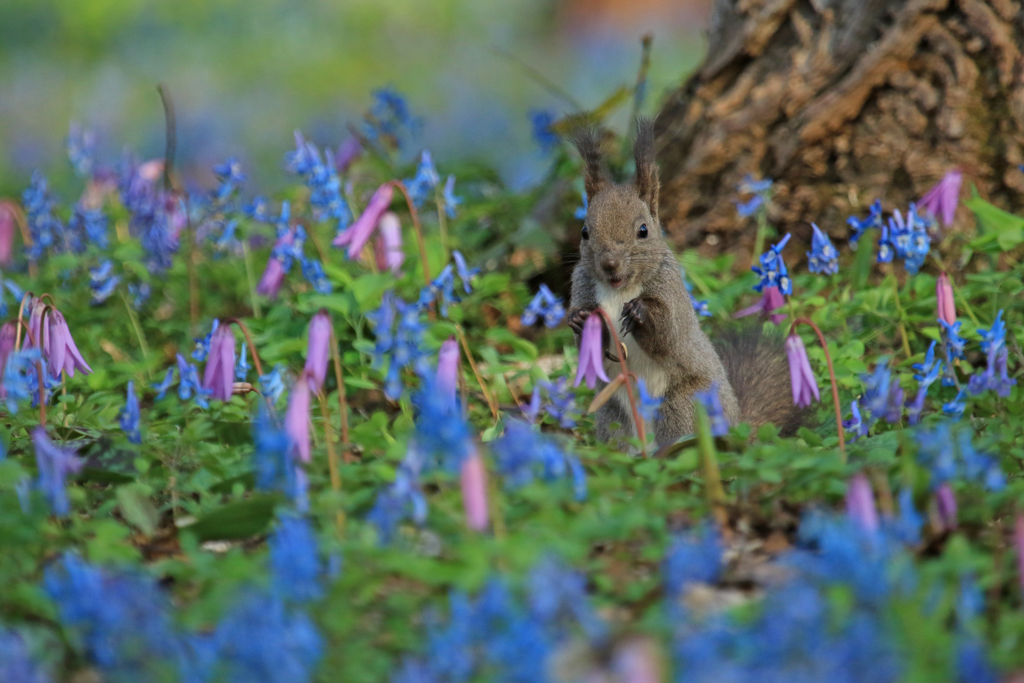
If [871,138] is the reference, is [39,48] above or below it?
above

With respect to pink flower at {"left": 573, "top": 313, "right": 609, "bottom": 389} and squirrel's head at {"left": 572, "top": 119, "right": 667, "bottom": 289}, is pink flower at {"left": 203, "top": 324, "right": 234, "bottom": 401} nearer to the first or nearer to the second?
pink flower at {"left": 573, "top": 313, "right": 609, "bottom": 389}

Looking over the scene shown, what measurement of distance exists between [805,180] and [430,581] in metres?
3.64

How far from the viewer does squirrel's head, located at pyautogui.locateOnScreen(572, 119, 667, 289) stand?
3.66 meters

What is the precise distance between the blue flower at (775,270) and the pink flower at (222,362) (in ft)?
5.48

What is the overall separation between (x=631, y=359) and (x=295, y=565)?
219cm

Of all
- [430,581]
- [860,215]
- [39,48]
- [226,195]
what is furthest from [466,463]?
[39,48]

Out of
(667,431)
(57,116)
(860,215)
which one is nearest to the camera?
(667,431)

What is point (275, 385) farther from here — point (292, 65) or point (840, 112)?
point (292, 65)

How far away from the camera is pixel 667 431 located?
370 cm

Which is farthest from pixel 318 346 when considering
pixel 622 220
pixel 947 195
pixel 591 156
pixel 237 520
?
pixel 947 195

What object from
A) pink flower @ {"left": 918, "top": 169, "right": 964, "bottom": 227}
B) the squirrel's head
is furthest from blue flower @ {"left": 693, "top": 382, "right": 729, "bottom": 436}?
pink flower @ {"left": 918, "top": 169, "right": 964, "bottom": 227}

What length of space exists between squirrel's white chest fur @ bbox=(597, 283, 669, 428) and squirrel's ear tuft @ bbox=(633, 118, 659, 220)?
1.12 ft

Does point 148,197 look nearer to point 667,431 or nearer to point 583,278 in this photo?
point 583,278

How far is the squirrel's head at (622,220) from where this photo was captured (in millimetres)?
3658
